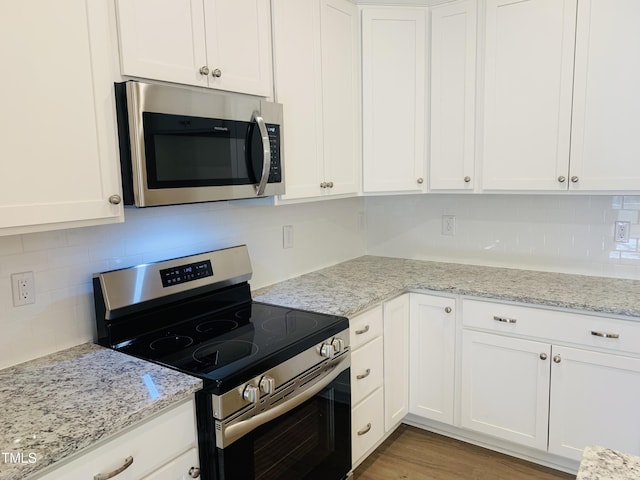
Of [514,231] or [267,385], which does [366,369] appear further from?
[514,231]

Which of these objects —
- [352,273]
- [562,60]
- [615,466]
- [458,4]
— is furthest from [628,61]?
[615,466]

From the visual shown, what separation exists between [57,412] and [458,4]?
8.38ft

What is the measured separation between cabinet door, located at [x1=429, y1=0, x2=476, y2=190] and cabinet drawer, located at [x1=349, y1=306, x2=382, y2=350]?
883mm

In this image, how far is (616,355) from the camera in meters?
2.10

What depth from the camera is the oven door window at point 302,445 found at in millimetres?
1510

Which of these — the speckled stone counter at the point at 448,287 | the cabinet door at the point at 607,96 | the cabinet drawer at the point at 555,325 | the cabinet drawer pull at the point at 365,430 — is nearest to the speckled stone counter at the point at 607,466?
the speckled stone counter at the point at 448,287

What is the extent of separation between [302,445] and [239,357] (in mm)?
469

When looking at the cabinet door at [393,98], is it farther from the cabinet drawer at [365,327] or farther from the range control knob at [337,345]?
the range control knob at [337,345]

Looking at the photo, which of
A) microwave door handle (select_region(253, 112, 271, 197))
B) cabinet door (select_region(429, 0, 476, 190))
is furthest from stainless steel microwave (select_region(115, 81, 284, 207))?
cabinet door (select_region(429, 0, 476, 190))

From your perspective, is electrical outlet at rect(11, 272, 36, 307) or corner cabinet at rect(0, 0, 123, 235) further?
electrical outlet at rect(11, 272, 36, 307)

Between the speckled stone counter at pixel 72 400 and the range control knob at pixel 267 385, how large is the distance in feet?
0.72

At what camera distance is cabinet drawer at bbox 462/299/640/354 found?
208cm

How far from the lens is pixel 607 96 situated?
222cm

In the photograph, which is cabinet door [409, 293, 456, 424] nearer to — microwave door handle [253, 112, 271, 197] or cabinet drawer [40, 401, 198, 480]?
microwave door handle [253, 112, 271, 197]
